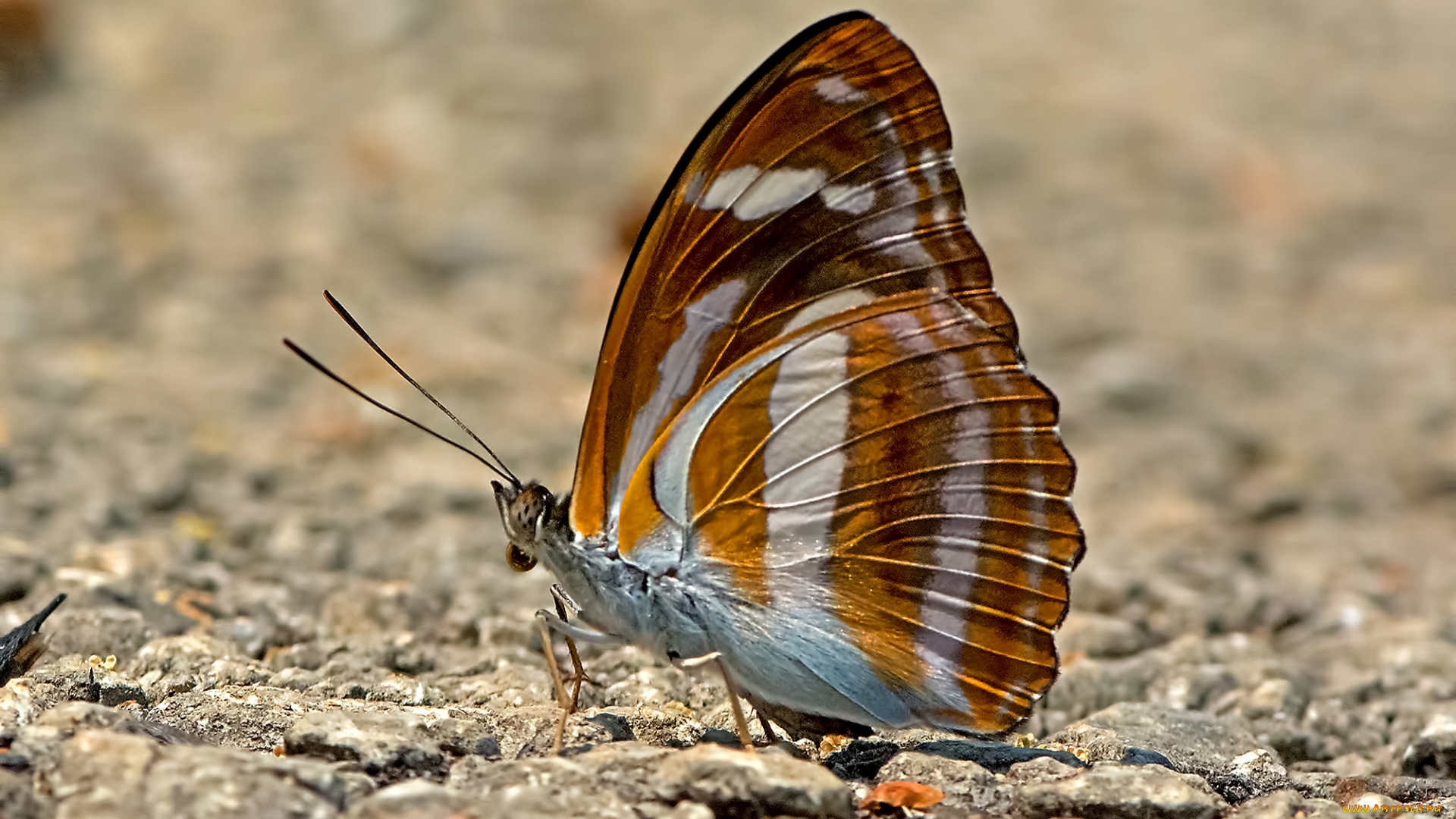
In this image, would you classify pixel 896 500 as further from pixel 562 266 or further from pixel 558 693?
pixel 562 266

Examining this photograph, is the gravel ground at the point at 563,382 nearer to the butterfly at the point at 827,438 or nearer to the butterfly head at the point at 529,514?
the butterfly at the point at 827,438

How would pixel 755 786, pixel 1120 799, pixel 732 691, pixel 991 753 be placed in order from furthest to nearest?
pixel 991 753 → pixel 732 691 → pixel 1120 799 → pixel 755 786

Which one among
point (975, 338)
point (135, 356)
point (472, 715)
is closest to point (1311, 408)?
point (975, 338)

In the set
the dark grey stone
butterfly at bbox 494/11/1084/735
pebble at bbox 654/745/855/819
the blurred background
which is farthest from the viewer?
the blurred background

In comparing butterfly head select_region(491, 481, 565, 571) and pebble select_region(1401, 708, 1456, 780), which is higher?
butterfly head select_region(491, 481, 565, 571)

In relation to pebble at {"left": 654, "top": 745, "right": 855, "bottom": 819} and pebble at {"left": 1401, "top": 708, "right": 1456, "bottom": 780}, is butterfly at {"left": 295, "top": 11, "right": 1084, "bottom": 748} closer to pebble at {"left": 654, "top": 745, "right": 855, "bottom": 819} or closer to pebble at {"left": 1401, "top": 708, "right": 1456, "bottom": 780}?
pebble at {"left": 654, "top": 745, "right": 855, "bottom": 819}

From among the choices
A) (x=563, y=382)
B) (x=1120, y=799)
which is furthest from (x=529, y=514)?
(x=563, y=382)

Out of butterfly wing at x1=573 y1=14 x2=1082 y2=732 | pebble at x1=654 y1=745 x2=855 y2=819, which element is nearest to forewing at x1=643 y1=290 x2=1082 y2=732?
butterfly wing at x1=573 y1=14 x2=1082 y2=732
